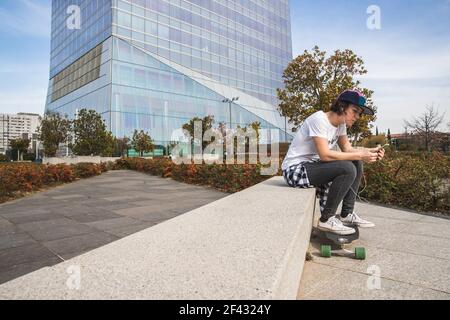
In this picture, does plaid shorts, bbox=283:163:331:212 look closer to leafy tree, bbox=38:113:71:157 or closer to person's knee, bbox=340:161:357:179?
person's knee, bbox=340:161:357:179

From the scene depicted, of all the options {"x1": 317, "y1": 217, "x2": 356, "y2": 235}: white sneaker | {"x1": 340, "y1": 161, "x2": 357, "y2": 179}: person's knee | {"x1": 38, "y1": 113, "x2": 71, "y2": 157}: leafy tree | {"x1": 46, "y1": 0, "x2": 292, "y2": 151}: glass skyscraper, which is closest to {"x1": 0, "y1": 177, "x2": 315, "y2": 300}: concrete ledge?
{"x1": 317, "y1": 217, "x2": 356, "y2": 235}: white sneaker

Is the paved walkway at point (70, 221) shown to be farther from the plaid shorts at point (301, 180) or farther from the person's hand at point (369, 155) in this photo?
the person's hand at point (369, 155)

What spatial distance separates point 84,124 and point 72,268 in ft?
75.6

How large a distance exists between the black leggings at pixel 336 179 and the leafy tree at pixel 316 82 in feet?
52.3

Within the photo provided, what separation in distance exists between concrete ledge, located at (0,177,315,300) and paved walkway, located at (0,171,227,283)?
4.80 ft

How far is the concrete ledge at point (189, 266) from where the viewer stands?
56.9 inches

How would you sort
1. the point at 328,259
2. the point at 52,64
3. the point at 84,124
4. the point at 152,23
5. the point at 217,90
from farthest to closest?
the point at 52,64, the point at 217,90, the point at 152,23, the point at 84,124, the point at 328,259

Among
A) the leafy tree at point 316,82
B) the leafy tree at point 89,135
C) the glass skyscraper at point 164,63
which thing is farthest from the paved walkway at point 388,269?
the glass skyscraper at point 164,63

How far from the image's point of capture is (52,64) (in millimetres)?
55969

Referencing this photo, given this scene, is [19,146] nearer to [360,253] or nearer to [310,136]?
[310,136]

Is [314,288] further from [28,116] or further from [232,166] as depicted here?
[28,116]

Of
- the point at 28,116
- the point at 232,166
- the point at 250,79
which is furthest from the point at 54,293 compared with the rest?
the point at 28,116

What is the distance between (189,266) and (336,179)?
198 centimetres

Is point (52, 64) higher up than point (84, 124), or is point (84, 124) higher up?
point (52, 64)
